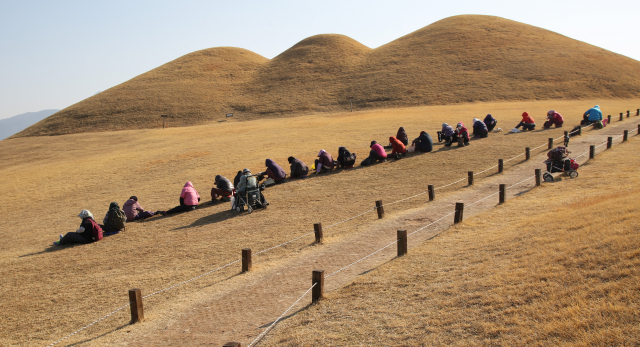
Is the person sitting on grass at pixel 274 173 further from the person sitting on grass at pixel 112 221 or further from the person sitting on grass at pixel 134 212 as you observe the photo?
the person sitting on grass at pixel 112 221

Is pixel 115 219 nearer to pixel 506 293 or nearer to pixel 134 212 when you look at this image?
pixel 134 212

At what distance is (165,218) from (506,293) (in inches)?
493

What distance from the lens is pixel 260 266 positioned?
912 cm

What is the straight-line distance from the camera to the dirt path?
639 centimetres

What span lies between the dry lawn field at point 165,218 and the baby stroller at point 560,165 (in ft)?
10.6

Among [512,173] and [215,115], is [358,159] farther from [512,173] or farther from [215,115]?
[215,115]

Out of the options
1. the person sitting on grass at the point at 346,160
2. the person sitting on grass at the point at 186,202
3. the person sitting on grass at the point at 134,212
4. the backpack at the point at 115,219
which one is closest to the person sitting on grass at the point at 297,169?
the person sitting on grass at the point at 346,160

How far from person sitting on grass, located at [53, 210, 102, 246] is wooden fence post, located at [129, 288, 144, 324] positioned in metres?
6.98

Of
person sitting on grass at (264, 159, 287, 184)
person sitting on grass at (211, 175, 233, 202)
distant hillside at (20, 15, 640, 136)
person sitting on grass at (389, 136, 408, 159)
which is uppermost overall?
distant hillside at (20, 15, 640, 136)

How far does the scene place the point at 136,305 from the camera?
693 centimetres

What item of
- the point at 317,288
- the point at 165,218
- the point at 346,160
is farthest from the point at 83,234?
the point at 346,160

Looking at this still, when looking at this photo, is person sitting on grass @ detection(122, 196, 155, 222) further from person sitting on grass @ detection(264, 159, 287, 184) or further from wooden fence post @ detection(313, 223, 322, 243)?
wooden fence post @ detection(313, 223, 322, 243)

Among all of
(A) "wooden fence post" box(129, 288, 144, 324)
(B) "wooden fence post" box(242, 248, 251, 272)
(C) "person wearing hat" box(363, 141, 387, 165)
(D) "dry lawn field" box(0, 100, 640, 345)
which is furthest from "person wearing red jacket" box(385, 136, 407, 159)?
(A) "wooden fence post" box(129, 288, 144, 324)

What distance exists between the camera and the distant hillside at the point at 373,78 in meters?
64.6
